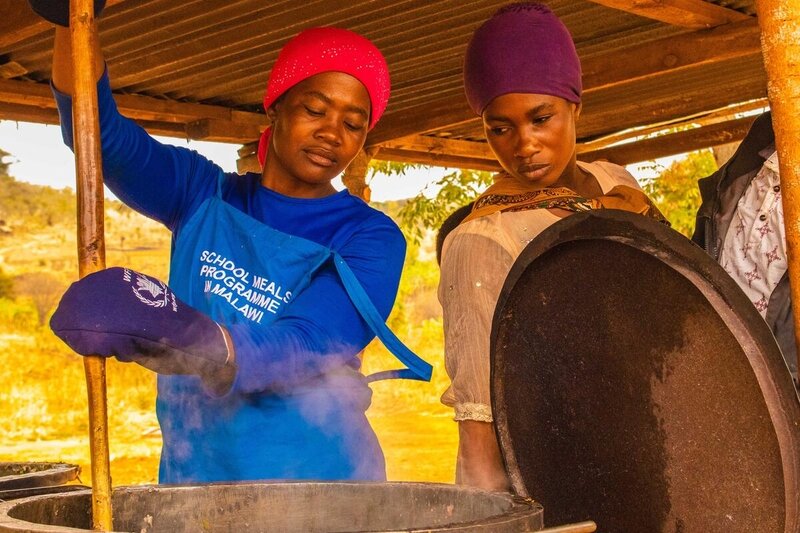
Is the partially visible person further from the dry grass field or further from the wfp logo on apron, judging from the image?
the dry grass field

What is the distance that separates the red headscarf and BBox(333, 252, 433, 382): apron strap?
48 centimetres

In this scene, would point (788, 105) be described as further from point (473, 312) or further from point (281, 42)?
point (281, 42)

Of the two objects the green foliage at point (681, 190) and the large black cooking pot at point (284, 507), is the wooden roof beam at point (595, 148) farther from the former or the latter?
the large black cooking pot at point (284, 507)

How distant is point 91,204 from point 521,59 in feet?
4.11

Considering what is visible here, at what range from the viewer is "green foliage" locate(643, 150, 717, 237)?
12797 mm

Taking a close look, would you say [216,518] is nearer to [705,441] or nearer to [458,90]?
[705,441]

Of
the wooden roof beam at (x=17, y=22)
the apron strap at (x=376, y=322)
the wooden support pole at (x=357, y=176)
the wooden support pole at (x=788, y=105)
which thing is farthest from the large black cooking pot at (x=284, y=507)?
the wooden support pole at (x=357, y=176)

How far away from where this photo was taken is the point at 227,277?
2.19m

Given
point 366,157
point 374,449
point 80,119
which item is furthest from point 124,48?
point 80,119

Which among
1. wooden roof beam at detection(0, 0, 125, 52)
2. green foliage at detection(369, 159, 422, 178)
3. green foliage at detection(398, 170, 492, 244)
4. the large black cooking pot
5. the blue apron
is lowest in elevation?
the large black cooking pot

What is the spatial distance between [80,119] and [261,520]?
85 centimetres

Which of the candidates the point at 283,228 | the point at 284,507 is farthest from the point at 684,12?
the point at 284,507

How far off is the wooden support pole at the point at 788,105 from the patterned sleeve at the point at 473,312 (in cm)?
73

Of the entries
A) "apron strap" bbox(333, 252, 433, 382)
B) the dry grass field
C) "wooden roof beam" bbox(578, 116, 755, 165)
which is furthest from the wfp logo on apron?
"wooden roof beam" bbox(578, 116, 755, 165)
